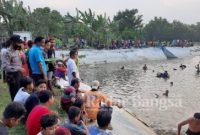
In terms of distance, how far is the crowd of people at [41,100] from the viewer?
201 inches

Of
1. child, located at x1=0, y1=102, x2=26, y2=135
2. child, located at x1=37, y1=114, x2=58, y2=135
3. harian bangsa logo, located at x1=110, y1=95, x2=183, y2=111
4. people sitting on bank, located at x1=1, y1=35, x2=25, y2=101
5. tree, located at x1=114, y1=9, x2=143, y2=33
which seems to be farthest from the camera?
tree, located at x1=114, y1=9, x2=143, y2=33

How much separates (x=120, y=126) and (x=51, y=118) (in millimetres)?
4761

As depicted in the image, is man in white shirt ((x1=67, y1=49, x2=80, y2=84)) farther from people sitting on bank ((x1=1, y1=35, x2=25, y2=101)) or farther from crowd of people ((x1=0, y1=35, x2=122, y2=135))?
people sitting on bank ((x1=1, y1=35, x2=25, y2=101))

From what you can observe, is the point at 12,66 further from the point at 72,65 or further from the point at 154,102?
the point at 154,102

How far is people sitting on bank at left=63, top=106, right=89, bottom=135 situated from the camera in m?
6.14

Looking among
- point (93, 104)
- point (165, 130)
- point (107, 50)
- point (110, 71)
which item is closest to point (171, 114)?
point (165, 130)

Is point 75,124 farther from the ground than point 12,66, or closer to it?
closer to it

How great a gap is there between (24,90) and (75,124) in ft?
4.26

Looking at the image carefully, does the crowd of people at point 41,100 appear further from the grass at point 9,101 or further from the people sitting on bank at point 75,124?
the grass at point 9,101

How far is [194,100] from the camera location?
18.8 metres

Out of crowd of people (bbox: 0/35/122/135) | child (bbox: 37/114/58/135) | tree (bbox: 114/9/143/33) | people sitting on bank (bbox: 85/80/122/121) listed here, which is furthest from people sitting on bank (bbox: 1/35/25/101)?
tree (bbox: 114/9/143/33)

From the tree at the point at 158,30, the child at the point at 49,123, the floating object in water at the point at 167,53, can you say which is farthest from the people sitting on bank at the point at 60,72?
the tree at the point at 158,30

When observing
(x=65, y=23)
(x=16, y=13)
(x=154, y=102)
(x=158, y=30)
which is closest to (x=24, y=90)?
(x=154, y=102)

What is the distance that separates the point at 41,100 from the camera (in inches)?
248
